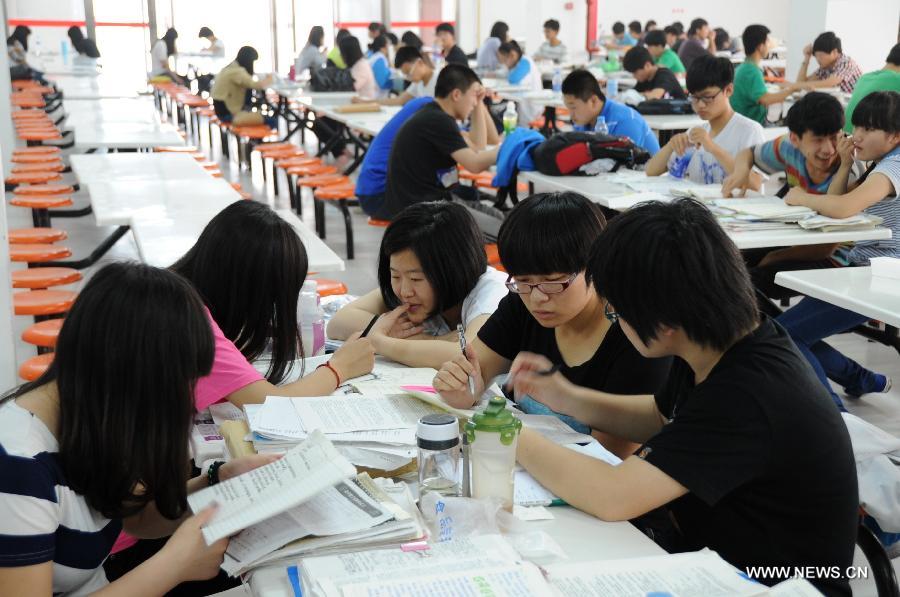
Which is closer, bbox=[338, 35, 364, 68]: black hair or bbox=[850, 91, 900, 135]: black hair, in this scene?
bbox=[850, 91, 900, 135]: black hair

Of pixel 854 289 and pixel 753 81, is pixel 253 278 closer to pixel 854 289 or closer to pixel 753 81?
pixel 854 289

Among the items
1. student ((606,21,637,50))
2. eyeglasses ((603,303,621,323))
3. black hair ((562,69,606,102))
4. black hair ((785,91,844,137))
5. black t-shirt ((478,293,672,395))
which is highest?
student ((606,21,637,50))

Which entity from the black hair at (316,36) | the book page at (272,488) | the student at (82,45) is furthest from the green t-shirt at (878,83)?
the student at (82,45)

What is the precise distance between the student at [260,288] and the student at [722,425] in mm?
767

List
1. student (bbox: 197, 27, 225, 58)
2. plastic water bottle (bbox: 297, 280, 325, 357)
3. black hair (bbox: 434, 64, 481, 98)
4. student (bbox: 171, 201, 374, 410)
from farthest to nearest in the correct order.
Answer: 1. student (bbox: 197, 27, 225, 58)
2. black hair (bbox: 434, 64, 481, 98)
3. plastic water bottle (bbox: 297, 280, 325, 357)
4. student (bbox: 171, 201, 374, 410)

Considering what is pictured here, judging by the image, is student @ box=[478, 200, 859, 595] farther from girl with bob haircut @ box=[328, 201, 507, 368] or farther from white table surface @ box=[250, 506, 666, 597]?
girl with bob haircut @ box=[328, 201, 507, 368]

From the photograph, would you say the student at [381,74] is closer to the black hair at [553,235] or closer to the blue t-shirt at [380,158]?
the blue t-shirt at [380,158]

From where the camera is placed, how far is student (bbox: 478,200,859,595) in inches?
53.9

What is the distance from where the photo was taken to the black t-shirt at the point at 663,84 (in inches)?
306

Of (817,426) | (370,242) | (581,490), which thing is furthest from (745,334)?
(370,242)

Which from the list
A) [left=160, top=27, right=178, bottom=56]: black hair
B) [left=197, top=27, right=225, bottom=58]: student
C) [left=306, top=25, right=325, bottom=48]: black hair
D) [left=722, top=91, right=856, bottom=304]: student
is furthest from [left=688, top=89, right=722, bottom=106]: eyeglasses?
[left=197, top=27, right=225, bottom=58]: student

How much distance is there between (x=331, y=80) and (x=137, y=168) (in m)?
4.78

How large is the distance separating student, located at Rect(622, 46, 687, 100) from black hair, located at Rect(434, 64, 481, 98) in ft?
9.94

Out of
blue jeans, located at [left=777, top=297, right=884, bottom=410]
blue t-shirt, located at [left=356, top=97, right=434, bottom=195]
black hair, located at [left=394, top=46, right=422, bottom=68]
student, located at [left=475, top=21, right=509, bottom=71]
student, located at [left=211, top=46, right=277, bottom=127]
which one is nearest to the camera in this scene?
blue jeans, located at [left=777, top=297, right=884, bottom=410]
